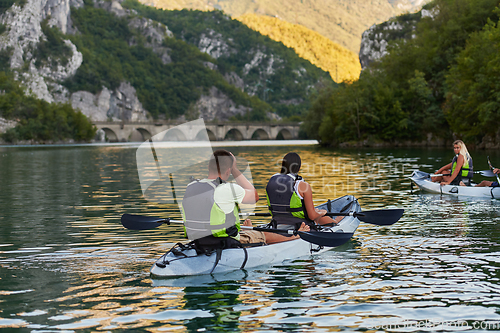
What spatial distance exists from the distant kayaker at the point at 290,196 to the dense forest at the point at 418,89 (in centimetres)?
5250

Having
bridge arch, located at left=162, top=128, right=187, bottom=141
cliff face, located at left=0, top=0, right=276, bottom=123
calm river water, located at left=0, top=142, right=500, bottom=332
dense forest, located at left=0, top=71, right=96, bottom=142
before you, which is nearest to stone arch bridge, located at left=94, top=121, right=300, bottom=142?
dense forest, located at left=0, top=71, right=96, bottom=142

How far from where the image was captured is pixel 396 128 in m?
78.9

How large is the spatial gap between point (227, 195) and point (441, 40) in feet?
241

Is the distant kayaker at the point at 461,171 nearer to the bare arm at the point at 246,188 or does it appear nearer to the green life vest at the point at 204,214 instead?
the bare arm at the point at 246,188

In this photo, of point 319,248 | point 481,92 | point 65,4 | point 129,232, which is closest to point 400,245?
point 319,248

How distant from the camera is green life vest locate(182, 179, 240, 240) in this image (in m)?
8.51

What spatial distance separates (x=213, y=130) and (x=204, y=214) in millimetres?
146233

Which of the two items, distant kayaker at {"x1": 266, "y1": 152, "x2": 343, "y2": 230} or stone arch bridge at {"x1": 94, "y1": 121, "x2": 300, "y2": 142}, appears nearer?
distant kayaker at {"x1": 266, "y1": 152, "x2": 343, "y2": 230}

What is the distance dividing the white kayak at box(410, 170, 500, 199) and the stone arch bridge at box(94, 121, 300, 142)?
11897 centimetres

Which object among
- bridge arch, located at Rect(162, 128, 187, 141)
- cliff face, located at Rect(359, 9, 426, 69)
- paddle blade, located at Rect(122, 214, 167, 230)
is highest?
cliff face, located at Rect(359, 9, 426, 69)

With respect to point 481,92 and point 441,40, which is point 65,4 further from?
point 481,92

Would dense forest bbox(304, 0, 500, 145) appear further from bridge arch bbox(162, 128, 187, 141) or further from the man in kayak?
the man in kayak

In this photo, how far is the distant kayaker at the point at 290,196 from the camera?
397 inches

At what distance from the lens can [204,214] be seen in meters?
8.63
